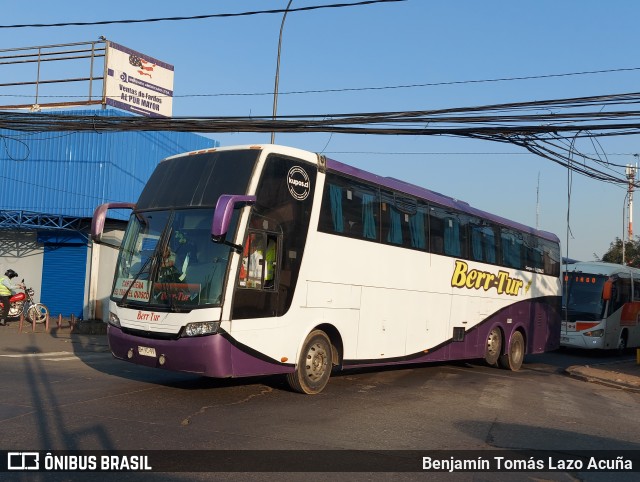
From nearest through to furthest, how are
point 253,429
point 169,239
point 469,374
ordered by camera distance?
point 253,429
point 169,239
point 469,374

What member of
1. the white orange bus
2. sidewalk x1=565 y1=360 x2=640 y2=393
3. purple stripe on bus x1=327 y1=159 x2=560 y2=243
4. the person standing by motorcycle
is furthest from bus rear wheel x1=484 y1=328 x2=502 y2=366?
the person standing by motorcycle

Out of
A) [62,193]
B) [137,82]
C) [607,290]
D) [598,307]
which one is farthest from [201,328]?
[137,82]

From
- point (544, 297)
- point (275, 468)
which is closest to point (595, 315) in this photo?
point (544, 297)

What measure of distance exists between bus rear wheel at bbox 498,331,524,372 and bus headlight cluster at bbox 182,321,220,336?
9.98 m

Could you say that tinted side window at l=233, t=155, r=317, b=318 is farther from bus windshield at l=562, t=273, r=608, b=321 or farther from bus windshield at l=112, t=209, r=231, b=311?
bus windshield at l=562, t=273, r=608, b=321

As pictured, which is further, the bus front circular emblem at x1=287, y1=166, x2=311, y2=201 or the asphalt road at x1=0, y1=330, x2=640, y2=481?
the bus front circular emblem at x1=287, y1=166, x2=311, y2=201

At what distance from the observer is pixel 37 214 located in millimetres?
22953

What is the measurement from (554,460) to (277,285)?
168 inches

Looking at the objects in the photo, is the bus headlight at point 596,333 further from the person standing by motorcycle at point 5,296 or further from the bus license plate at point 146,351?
the person standing by motorcycle at point 5,296

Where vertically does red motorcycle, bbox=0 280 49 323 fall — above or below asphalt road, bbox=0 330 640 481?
above

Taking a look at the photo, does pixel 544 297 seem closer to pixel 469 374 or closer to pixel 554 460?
pixel 469 374

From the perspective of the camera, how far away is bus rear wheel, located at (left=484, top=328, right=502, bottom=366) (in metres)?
16.1

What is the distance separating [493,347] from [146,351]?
9.76 m

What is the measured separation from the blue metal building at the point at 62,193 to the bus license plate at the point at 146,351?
14.0 m
